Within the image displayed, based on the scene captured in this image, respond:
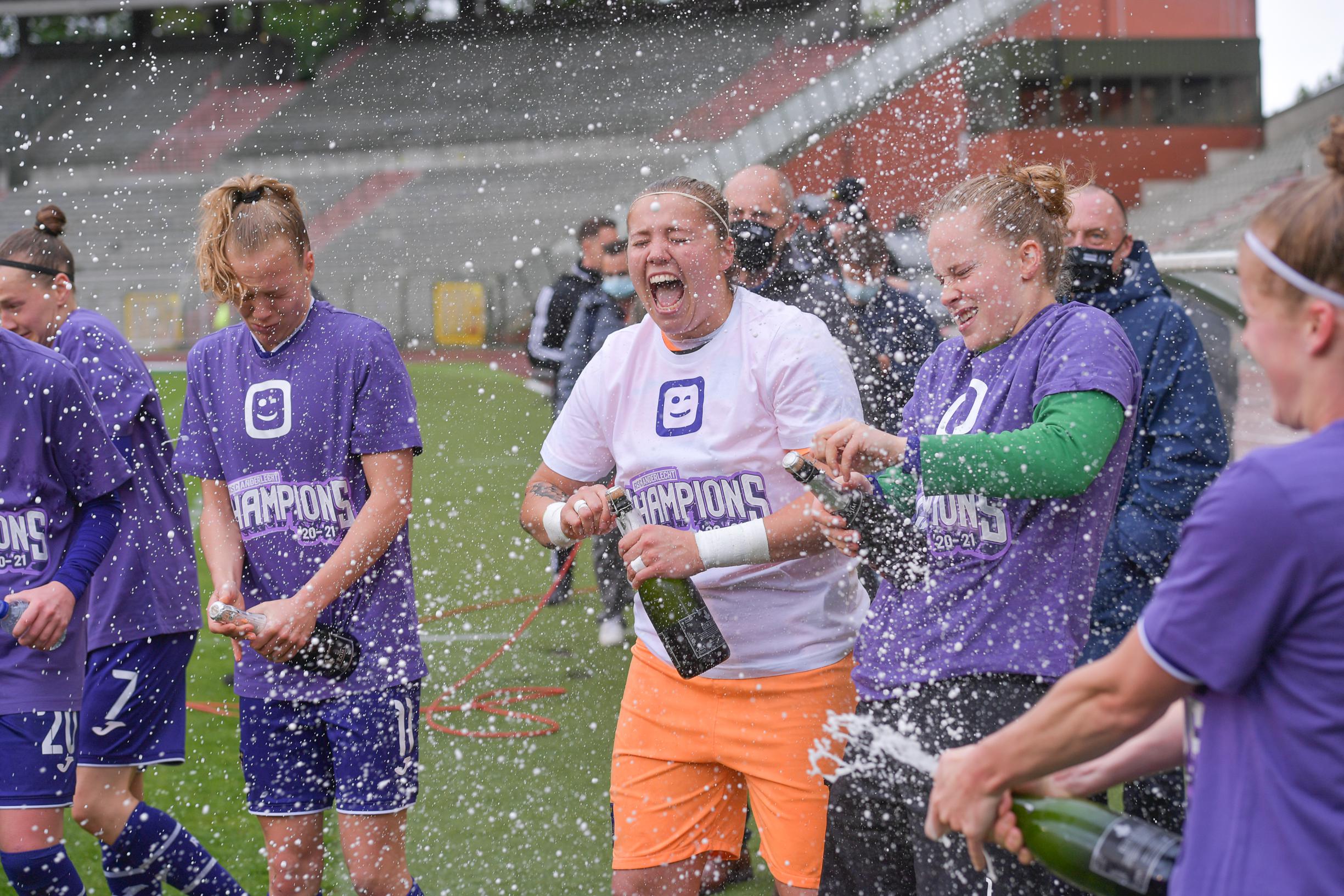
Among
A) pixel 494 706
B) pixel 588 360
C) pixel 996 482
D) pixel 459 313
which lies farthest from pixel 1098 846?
pixel 459 313

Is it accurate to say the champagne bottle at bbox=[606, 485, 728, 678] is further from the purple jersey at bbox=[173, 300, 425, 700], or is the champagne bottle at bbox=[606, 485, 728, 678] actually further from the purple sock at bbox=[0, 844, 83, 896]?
the purple sock at bbox=[0, 844, 83, 896]

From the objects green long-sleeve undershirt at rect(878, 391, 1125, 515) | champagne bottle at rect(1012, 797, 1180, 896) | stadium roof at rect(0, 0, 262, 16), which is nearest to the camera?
champagne bottle at rect(1012, 797, 1180, 896)

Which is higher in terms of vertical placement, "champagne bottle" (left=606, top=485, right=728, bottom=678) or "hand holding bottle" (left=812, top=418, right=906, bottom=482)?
"hand holding bottle" (left=812, top=418, right=906, bottom=482)

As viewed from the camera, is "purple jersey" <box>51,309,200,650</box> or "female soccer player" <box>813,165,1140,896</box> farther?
"purple jersey" <box>51,309,200,650</box>

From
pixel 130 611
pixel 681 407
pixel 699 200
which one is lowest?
pixel 130 611

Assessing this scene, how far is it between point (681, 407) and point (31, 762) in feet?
6.35

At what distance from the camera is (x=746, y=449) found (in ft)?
9.91

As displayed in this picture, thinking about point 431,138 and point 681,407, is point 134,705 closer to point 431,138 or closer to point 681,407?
point 681,407

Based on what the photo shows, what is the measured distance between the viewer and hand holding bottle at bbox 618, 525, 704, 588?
9.53 feet

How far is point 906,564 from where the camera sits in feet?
9.08

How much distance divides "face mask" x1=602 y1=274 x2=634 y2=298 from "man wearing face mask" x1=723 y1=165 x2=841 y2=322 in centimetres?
308

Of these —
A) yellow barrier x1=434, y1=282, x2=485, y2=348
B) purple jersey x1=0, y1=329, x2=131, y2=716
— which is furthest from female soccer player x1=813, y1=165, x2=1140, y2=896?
yellow barrier x1=434, y1=282, x2=485, y2=348

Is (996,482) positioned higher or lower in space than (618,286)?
lower

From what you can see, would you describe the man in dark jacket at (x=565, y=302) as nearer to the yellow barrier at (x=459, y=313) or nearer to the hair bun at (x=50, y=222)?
the hair bun at (x=50, y=222)
